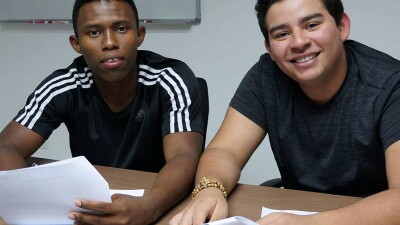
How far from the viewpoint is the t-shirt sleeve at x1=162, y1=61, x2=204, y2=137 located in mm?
1558

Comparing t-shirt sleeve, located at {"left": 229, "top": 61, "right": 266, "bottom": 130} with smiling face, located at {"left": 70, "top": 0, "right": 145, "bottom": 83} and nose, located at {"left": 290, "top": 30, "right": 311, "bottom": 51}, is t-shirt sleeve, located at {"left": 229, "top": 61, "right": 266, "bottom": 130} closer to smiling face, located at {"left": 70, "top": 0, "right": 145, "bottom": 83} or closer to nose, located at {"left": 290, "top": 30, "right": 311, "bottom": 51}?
nose, located at {"left": 290, "top": 30, "right": 311, "bottom": 51}

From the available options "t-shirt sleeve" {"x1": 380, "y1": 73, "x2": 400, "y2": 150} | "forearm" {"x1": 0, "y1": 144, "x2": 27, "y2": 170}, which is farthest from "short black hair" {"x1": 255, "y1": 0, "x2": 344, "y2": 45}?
"forearm" {"x1": 0, "y1": 144, "x2": 27, "y2": 170}

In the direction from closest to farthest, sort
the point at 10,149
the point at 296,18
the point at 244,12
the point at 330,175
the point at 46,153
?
1. the point at 296,18
2. the point at 330,175
3. the point at 10,149
4. the point at 244,12
5. the point at 46,153

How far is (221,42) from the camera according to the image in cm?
272

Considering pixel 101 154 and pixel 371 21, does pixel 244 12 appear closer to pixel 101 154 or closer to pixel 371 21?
pixel 371 21

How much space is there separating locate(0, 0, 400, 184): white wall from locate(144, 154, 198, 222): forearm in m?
1.36

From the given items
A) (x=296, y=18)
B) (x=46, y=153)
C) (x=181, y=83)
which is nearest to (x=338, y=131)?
(x=296, y=18)

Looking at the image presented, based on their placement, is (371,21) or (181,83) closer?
(181,83)

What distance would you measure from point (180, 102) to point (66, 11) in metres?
1.67

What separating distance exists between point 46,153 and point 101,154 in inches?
68.4

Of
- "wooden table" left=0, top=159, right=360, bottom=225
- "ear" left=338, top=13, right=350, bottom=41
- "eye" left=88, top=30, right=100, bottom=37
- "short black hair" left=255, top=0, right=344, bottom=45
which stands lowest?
"wooden table" left=0, top=159, right=360, bottom=225

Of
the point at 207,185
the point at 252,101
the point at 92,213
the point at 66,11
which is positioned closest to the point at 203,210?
the point at 207,185

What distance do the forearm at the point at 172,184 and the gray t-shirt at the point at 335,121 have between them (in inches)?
9.8

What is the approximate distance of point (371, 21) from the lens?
95.3 inches
